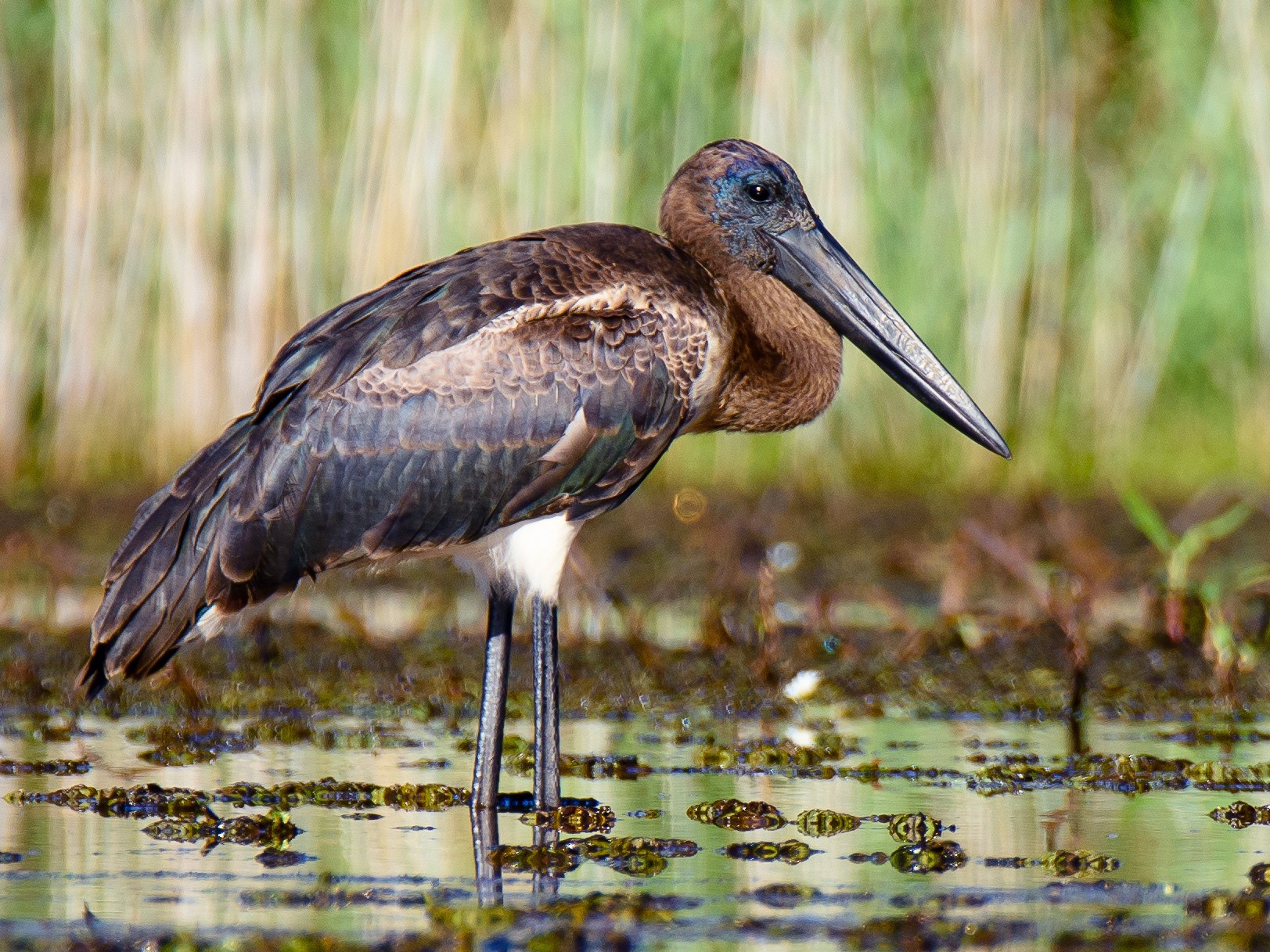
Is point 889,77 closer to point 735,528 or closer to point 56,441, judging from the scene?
point 735,528

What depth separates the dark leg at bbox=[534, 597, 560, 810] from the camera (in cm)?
461

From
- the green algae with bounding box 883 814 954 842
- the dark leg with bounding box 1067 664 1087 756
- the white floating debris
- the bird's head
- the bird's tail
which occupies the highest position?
the bird's head

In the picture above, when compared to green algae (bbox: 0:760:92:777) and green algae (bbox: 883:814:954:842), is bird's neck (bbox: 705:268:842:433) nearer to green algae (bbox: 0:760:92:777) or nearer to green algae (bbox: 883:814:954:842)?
green algae (bbox: 883:814:954:842)

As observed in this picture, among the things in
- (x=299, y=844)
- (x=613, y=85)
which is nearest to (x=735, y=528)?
(x=613, y=85)

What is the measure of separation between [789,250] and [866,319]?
0.88 feet

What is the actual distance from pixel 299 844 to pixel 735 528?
146 inches

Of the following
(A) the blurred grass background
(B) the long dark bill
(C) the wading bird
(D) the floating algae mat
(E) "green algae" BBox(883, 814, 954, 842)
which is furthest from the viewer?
(A) the blurred grass background

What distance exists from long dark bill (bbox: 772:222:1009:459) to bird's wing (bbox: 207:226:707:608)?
690 mm

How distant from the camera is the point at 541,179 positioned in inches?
360

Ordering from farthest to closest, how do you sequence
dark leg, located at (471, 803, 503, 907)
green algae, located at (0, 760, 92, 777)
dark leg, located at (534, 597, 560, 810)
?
green algae, located at (0, 760, 92, 777), dark leg, located at (534, 597, 560, 810), dark leg, located at (471, 803, 503, 907)

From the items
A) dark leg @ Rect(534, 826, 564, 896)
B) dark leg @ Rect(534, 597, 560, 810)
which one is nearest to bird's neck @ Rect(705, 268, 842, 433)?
dark leg @ Rect(534, 597, 560, 810)

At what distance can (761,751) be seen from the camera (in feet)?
17.1

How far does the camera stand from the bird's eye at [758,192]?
5.41m

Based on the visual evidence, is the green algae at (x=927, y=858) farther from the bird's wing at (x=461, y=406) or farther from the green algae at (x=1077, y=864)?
the bird's wing at (x=461, y=406)
